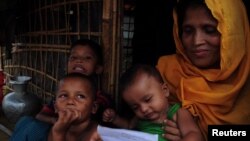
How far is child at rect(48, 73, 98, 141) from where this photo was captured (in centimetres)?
203

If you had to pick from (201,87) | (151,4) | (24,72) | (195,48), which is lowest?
(24,72)

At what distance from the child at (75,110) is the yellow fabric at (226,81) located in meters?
0.53

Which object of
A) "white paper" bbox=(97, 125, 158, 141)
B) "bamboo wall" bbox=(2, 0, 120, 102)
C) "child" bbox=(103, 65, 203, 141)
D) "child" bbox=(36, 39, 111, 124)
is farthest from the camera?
"bamboo wall" bbox=(2, 0, 120, 102)

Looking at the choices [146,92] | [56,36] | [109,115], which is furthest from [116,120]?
[56,36]

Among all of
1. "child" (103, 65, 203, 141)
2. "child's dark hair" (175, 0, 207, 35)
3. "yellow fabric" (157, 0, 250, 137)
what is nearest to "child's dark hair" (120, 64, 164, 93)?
"child" (103, 65, 203, 141)

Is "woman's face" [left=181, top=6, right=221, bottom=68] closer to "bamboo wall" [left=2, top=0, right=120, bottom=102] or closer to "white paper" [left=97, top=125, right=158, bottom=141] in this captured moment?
"white paper" [left=97, top=125, right=158, bottom=141]

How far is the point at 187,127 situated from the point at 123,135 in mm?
327

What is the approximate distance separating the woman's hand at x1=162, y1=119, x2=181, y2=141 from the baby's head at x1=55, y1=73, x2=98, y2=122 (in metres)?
0.45

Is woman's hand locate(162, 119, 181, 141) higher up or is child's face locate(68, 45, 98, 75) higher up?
child's face locate(68, 45, 98, 75)

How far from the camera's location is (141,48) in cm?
392

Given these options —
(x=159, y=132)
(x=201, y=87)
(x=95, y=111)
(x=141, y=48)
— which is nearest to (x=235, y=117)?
(x=201, y=87)

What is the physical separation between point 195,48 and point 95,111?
27.1 inches

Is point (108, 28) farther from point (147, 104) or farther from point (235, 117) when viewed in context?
point (235, 117)

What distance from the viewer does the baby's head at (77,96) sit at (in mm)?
2082
